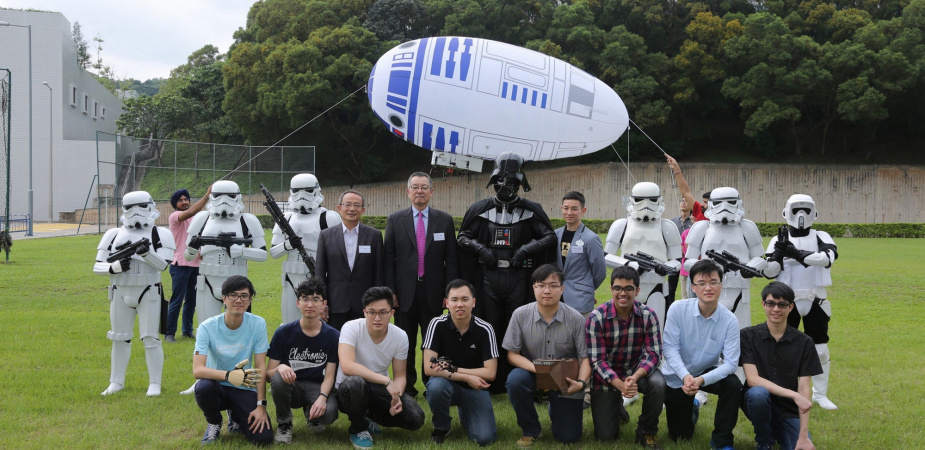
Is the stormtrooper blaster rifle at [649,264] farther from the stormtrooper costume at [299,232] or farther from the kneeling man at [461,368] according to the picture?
the stormtrooper costume at [299,232]

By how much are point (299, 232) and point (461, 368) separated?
3.23 meters

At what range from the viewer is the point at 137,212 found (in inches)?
296

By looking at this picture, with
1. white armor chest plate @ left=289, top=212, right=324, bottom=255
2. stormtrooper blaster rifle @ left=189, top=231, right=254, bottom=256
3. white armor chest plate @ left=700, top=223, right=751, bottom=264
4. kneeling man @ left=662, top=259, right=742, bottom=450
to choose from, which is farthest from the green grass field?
white armor chest plate @ left=289, top=212, right=324, bottom=255

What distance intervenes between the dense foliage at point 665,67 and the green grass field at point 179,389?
23032 millimetres

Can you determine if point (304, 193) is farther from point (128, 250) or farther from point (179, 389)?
point (179, 389)

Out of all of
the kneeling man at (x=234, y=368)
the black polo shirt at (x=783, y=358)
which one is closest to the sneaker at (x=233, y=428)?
the kneeling man at (x=234, y=368)

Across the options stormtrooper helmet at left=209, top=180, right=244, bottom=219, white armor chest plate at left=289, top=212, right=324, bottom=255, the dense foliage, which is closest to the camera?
stormtrooper helmet at left=209, top=180, right=244, bottom=219

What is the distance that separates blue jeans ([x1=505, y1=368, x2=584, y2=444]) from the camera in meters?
5.71

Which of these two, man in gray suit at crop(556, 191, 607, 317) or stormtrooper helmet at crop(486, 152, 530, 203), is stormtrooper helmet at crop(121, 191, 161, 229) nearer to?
stormtrooper helmet at crop(486, 152, 530, 203)

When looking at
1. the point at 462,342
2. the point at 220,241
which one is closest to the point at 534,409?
the point at 462,342

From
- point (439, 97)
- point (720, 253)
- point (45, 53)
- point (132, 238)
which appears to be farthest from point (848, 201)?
point (45, 53)

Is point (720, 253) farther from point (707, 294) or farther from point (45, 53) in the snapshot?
point (45, 53)

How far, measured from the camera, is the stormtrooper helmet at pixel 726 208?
7.43 meters

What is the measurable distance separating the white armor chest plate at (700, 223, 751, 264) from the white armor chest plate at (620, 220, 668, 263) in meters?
0.48
